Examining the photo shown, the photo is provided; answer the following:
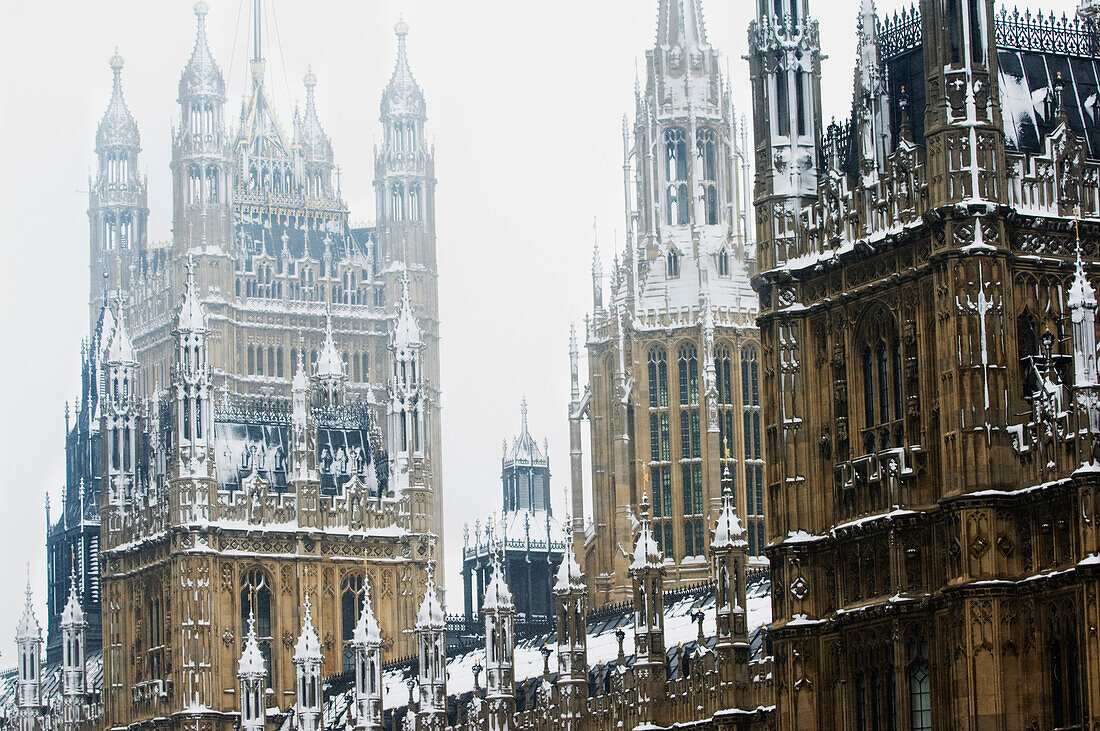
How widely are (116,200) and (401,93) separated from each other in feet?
71.1

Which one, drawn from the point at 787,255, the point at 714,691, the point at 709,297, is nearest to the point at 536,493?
the point at 709,297

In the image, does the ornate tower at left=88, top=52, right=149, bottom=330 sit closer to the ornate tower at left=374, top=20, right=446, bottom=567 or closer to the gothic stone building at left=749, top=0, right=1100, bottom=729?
the ornate tower at left=374, top=20, right=446, bottom=567

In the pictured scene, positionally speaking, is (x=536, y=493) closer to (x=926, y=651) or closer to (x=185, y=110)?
(x=185, y=110)

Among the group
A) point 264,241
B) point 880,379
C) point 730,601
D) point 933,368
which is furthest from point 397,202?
point 933,368

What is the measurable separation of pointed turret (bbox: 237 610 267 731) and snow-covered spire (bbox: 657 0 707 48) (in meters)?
41.5

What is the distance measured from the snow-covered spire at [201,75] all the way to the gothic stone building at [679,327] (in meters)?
45.9

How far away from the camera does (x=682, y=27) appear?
408ft

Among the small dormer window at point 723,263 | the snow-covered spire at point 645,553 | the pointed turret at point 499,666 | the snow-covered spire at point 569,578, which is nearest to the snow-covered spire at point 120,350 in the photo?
the small dormer window at point 723,263

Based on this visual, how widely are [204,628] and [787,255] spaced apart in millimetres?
48053

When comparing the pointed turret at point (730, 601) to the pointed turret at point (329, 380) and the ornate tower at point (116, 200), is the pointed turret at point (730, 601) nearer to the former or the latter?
the pointed turret at point (329, 380)

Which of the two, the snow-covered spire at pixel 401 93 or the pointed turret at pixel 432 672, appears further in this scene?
the snow-covered spire at pixel 401 93

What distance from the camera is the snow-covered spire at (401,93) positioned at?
16638 centimetres

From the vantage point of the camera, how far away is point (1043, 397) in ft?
159

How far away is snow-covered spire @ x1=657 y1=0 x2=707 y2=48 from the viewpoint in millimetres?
124312
